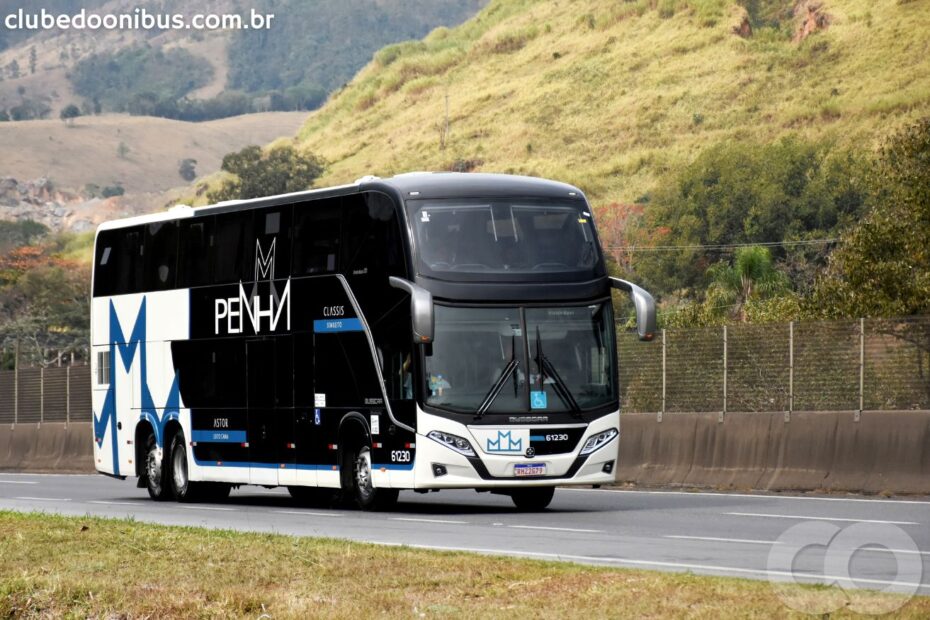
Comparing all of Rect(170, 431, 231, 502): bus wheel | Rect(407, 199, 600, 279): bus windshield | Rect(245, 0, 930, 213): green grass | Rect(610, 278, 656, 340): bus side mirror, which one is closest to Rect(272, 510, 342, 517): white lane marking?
Rect(170, 431, 231, 502): bus wheel

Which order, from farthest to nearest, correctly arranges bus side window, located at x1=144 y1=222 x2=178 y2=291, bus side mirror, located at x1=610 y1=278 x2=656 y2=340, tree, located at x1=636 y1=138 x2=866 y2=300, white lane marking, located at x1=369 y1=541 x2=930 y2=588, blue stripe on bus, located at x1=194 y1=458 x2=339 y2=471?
tree, located at x1=636 y1=138 x2=866 y2=300
bus side window, located at x1=144 y1=222 x2=178 y2=291
blue stripe on bus, located at x1=194 y1=458 x2=339 y2=471
bus side mirror, located at x1=610 y1=278 x2=656 y2=340
white lane marking, located at x1=369 y1=541 x2=930 y2=588

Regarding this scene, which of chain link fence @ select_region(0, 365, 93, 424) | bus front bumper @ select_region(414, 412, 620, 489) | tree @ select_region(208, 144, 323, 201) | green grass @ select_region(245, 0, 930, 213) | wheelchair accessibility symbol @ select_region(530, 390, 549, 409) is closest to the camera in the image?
bus front bumper @ select_region(414, 412, 620, 489)

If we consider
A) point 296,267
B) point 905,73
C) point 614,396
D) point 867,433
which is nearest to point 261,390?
point 296,267

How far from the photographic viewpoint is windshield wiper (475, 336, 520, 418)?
21.4 m

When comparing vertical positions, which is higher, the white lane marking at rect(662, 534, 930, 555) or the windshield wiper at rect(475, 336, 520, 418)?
the windshield wiper at rect(475, 336, 520, 418)

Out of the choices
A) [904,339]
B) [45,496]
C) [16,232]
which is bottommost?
[45,496]

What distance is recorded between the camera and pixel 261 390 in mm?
24781

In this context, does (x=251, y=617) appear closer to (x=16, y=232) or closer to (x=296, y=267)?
(x=296, y=267)

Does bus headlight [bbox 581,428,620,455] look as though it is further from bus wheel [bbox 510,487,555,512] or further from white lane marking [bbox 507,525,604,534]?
white lane marking [bbox 507,525,604,534]

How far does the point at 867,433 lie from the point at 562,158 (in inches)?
3832

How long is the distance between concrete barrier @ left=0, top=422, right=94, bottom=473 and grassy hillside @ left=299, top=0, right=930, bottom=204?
220 feet

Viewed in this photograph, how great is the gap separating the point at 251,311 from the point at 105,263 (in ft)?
15.8

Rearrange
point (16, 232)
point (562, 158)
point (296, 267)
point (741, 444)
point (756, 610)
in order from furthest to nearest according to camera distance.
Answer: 1. point (16, 232)
2. point (562, 158)
3. point (741, 444)
4. point (296, 267)
5. point (756, 610)

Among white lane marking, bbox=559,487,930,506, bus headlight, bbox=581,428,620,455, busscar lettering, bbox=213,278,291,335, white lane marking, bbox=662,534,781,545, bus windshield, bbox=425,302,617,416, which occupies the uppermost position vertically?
busscar lettering, bbox=213,278,291,335
